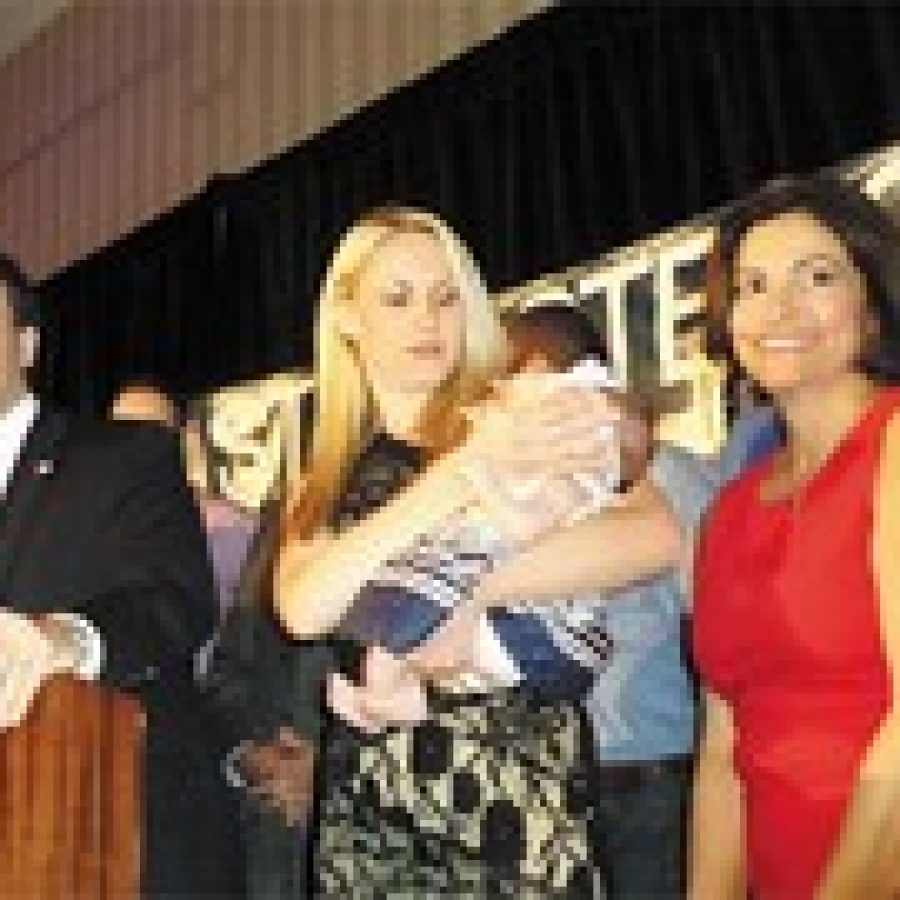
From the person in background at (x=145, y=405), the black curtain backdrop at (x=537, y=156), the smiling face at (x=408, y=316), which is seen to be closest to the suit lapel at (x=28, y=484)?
the smiling face at (x=408, y=316)

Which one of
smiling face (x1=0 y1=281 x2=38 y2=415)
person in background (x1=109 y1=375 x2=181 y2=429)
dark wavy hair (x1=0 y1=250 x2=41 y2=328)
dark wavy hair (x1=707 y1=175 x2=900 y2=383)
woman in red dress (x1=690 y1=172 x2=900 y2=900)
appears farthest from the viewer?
person in background (x1=109 y1=375 x2=181 y2=429)

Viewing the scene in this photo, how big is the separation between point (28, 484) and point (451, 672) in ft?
1.65

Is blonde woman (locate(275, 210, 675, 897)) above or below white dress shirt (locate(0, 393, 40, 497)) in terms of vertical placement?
below

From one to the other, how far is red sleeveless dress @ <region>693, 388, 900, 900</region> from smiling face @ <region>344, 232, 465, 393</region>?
0.39m

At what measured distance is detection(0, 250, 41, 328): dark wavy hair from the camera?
83.0 inches

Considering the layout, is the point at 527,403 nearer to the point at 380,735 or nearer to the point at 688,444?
the point at 380,735

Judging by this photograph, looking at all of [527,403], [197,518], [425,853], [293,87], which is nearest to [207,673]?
[197,518]

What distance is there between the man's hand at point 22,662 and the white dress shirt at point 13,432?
12.7 inches

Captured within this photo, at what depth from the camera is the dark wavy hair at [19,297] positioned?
2.11m

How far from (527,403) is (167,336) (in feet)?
12.7

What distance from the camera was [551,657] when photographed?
1.66 meters

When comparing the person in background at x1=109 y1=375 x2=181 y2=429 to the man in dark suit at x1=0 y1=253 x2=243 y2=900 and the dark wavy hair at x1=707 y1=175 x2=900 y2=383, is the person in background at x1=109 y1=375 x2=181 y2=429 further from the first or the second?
the dark wavy hair at x1=707 y1=175 x2=900 y2=383

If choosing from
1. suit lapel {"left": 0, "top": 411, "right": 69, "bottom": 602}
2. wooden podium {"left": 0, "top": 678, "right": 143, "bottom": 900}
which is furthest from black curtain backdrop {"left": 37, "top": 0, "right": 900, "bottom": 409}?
wooden podium {"left": 0, "top": 678, "right": 143, "bottom": 900}

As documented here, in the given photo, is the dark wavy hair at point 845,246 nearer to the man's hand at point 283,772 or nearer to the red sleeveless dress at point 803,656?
the red sleeveless dress at point 803,656
